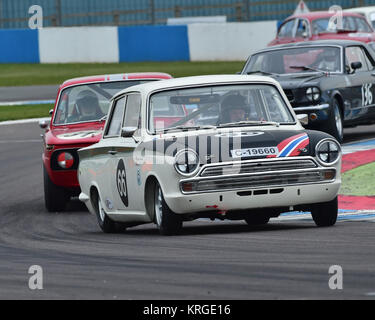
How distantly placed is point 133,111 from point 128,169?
71 centimetres

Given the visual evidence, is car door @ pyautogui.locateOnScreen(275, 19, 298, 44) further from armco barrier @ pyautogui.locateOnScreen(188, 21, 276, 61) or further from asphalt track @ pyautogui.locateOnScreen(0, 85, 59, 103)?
armco barrier @ pyautogui.locateOnScreen(188, 21, 276, 61)

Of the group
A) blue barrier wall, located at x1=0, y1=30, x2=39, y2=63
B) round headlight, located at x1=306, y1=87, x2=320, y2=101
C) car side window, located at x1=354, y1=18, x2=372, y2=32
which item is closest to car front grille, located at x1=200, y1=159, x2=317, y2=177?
round headlight, located at x1=306, y1=87, x2=320, y2=101

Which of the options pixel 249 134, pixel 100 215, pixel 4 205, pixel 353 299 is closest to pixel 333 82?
pixel 4 205

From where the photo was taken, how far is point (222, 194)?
941 cm

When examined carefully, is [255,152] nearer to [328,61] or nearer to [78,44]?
[328,61]

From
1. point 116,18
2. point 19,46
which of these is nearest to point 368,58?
point 19,46

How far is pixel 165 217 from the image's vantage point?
963cm

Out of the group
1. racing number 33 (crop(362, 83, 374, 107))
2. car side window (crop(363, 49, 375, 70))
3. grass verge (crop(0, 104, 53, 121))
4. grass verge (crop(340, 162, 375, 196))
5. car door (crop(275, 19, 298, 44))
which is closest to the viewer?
grass verge (crop(340, 162, 375, 196))

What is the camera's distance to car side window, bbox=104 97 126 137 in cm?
Answer: 1109

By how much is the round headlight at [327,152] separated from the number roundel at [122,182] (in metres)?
1.77

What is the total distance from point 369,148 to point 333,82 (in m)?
Result: 1.13

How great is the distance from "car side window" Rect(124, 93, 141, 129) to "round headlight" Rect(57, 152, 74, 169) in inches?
101

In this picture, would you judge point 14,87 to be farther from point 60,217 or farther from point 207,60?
point 60,217

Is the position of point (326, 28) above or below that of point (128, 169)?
below
